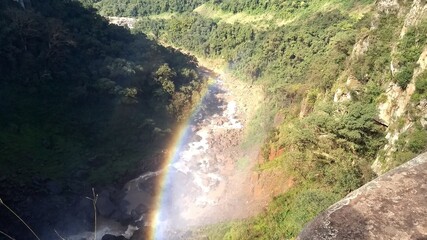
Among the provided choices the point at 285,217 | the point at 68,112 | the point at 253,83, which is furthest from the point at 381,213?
the point at 253,83

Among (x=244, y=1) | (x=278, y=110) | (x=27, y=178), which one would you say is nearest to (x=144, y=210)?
(x=27, y=178)

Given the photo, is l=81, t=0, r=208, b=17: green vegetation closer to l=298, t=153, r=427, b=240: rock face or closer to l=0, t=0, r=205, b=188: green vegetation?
l=0, t=0, r=205, b=188: green vegetation

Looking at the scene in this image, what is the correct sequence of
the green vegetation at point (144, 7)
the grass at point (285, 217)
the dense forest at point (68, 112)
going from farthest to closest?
1. the green vegetation at point (144, 7)
2. the dense forest at point (68, 112)
3. the grass at point (285, 217)

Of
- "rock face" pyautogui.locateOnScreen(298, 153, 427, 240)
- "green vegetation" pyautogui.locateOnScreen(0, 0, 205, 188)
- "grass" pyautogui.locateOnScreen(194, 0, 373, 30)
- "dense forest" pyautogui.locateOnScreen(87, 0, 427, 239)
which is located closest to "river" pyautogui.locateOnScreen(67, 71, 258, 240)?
"green vegetation" pyautogui.locateOnScreen(0, 0, 205, 188)

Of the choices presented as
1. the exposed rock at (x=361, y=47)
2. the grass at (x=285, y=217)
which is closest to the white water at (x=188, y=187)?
the grass at (x=285, y=217)

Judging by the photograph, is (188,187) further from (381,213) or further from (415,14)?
(381,213)

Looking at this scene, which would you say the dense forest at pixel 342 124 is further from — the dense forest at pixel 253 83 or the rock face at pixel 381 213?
the rock face at pixel 381 213
